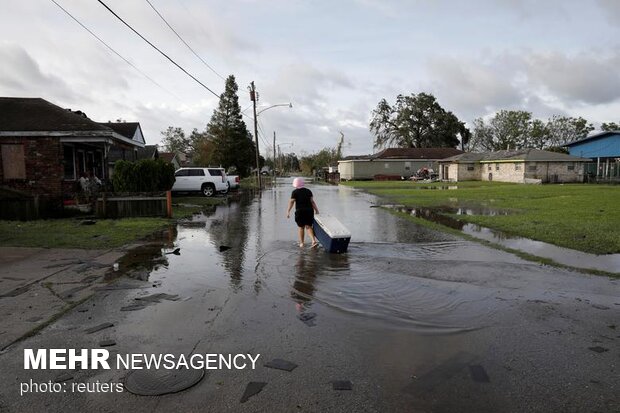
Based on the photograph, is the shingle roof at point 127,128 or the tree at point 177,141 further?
the tree at point 177,141

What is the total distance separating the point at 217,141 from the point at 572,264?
52731mm

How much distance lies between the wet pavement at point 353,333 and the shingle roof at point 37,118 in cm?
1096

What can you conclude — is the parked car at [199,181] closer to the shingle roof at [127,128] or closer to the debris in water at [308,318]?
the shingle roof at [127,128]

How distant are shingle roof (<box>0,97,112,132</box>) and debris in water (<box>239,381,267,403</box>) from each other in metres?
16.4

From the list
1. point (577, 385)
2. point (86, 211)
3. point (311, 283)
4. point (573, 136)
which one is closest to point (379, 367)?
point (577, 385)

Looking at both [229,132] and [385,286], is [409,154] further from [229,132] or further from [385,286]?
[385,286]

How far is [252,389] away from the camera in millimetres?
3803

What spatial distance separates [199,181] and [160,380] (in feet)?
82.4

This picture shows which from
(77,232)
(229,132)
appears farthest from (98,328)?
(229,132)

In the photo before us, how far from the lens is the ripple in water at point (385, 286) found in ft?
18.7

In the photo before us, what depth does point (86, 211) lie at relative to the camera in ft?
54.6

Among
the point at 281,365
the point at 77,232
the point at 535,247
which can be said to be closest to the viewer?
the point at 281,365

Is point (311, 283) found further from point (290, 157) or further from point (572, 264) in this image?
point (290, 157)

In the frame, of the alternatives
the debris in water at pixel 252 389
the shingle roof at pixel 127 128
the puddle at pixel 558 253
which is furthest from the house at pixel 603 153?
the debris in water at pixel 252 389
